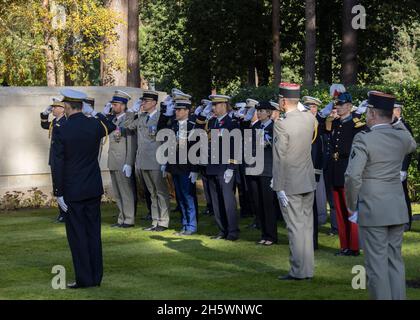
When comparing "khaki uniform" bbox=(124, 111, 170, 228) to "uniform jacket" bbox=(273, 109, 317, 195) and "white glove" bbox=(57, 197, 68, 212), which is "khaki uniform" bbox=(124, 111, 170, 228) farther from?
"white glove" bbox=(57, 197, 68, 212)

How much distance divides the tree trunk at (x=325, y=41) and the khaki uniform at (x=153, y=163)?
68.4 feet

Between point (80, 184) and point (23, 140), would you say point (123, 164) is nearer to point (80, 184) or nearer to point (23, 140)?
point (23, 140)

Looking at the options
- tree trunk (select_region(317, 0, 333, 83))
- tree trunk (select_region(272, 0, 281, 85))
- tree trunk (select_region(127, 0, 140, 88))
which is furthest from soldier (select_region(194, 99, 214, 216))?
tree trunk (select_region(317, 0, 333, 83))

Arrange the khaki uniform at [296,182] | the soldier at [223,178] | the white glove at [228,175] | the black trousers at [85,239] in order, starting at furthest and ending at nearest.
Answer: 1. the soldier at [223,178]
2. the white glove at [228,175]
3. the khaki uniform at [296,182]
4. the black trousers at [85,239]

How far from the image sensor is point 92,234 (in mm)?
11477

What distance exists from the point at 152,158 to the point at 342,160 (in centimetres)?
361

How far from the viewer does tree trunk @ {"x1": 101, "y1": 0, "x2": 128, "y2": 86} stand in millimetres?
26886

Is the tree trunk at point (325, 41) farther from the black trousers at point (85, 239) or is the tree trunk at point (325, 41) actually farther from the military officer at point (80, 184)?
the black trousers at point (85, 239)

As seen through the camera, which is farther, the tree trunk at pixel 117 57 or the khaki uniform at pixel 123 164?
the tree trunk at pixel 117 57

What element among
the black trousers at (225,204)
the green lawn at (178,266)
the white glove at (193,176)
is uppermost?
the white glove at (193,176)

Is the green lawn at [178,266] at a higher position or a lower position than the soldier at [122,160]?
lower

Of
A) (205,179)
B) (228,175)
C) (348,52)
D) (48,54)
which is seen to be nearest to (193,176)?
(205,179)

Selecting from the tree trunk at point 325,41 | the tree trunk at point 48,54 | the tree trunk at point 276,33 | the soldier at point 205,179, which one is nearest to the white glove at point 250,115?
the soldier at point 205,179

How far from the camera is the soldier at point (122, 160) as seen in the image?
1688 centimetres
